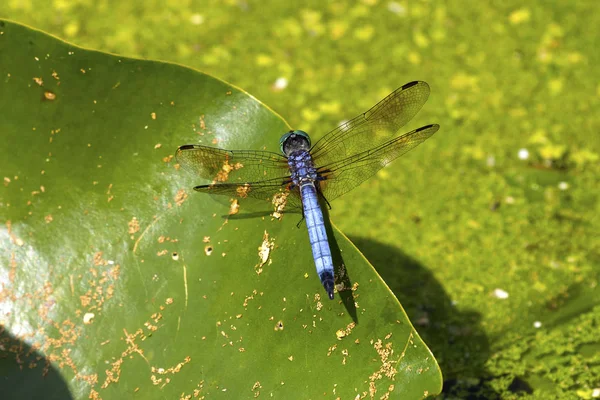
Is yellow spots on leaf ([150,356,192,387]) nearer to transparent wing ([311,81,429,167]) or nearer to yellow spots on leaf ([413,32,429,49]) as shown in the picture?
transparent wing ([311,81,429,167])

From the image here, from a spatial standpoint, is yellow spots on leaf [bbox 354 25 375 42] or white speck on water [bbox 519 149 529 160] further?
yellow spots on leaf [bbox 354 25 375 42]

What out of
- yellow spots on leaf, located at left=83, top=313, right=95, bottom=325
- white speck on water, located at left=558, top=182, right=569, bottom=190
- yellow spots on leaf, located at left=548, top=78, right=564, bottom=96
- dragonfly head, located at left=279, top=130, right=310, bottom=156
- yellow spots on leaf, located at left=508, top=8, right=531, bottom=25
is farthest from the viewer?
yellow spots on leaf, located at left=508, top=8, right=531, bottom=25

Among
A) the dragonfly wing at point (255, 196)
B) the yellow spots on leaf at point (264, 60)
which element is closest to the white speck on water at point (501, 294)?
the dragonfly wing at point (255, 196)

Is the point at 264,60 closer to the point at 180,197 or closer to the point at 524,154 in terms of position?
the point at 524,154

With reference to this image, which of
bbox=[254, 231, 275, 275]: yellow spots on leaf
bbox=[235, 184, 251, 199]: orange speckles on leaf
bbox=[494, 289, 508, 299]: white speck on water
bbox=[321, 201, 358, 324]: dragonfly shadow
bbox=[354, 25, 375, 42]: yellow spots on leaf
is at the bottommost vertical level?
bbox=[321, 201, 358, 324]: dragonfly shadow

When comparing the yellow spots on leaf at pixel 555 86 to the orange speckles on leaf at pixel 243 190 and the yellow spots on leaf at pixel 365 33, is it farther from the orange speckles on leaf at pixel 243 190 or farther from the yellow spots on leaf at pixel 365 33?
the orange speckles on leaf at pixel 243 190

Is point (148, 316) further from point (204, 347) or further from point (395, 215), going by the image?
point (395, 215)

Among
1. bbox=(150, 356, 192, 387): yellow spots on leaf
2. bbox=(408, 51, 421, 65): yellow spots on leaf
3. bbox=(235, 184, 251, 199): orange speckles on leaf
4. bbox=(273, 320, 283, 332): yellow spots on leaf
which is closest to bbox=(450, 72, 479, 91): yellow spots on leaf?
bbox=(408, 51, 421, 65): yellow spots on leaf
